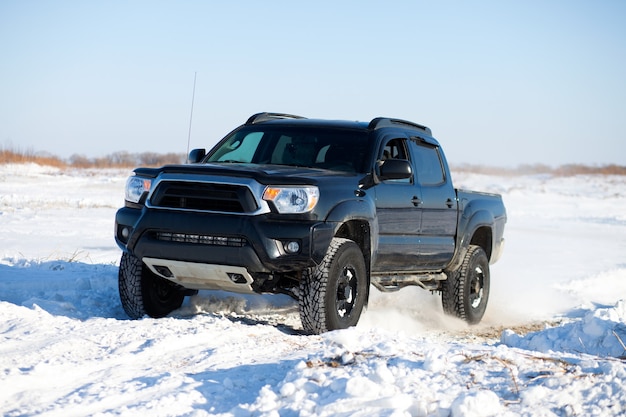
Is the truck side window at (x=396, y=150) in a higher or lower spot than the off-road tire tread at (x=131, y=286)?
higher

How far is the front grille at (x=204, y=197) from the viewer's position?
6453mm

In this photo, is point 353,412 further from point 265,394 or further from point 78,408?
point 78,408

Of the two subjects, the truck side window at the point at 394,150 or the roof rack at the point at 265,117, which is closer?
the truck side window at the point at 394,150

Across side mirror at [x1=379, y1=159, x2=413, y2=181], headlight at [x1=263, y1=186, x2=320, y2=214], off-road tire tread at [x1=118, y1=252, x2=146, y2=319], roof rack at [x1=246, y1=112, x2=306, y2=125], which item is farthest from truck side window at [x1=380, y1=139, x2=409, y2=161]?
off-road tire tread at [x1=118, y1=252, x2=146, y2=319]

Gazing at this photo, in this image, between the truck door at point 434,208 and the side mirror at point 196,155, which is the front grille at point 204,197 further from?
the truck door at point 434,208

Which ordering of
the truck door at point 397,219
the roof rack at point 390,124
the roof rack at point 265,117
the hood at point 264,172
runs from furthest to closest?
1. the roof rack at point 265,117
2. the roof rack at point 390,124
3. the truck door at point 397,219
4. the hood at point 264,172

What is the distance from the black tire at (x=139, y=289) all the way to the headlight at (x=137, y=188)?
1.63ft

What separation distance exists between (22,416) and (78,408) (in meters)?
0.27

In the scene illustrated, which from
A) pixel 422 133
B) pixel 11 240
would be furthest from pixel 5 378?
pixel 11 240

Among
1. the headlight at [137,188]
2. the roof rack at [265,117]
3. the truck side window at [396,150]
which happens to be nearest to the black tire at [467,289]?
the truck side window at [396,150]

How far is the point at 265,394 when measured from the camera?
176 inches

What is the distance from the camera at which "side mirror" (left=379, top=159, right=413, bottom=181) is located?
23.9 feet

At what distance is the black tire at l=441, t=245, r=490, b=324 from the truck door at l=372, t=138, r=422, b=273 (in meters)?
1.12

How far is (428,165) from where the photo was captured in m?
8.76
